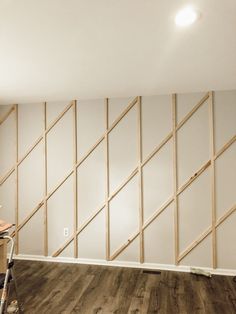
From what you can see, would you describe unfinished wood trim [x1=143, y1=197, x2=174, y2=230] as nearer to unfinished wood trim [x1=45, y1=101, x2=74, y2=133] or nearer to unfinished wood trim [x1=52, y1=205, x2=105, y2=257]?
unfinished wood trim [x1=52, y1=205, x2=105, y2=257]

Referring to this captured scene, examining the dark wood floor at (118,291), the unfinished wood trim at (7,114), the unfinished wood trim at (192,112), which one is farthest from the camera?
the unfinished wood trim at (7,114)

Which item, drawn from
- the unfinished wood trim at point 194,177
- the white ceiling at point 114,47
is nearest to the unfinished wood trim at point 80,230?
the unfinished wood trim at point 194,177

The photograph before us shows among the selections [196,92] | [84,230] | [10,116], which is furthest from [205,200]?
Answer: [10,116]

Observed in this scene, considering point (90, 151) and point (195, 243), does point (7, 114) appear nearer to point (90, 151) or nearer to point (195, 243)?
point (90, 151)

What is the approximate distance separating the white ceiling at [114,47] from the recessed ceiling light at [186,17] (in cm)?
5

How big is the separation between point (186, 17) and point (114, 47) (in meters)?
0.68

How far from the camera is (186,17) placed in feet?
5.76

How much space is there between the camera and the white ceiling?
1680mm

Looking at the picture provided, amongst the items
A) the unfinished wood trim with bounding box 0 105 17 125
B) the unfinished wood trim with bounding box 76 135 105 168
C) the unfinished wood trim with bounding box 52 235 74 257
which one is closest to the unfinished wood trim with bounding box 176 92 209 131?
the unfinished wood trim with bounding box 76 135 105 168

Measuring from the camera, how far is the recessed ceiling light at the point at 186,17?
5.54 ft

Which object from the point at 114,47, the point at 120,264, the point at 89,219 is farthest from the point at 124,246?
the point at 114,47

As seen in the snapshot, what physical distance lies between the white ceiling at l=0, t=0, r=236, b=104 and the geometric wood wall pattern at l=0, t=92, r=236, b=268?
0.47m

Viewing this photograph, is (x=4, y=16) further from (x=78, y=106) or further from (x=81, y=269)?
(x=81, y=269)

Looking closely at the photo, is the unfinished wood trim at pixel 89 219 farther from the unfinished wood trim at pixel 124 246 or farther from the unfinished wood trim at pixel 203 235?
the unfinished wood trim at pixel 203 235
